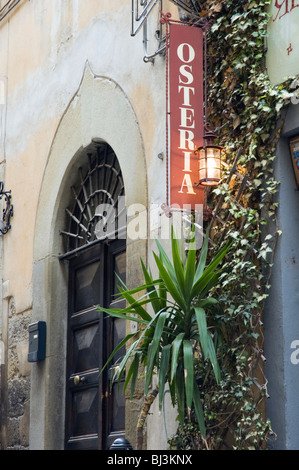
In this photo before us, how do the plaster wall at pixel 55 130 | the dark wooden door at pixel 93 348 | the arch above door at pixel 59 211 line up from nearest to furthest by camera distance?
the plaster wall at pixel 55 130
the dark wooden door at pixel 93 348
the arch above door at pixel 59 211

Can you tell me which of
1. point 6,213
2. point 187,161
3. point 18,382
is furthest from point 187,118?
point 6,213

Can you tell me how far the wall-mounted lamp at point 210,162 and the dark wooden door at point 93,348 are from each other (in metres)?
1.80

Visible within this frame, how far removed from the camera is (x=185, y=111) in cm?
642

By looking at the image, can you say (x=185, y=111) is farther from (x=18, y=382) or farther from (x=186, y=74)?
(x=18, y=382)

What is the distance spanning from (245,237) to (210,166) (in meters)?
0.59

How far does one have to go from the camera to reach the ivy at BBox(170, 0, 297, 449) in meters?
5.81

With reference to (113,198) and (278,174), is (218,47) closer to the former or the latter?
(278,174)

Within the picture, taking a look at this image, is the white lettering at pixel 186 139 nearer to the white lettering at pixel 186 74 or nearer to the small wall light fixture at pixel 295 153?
the white lettering at pixel 186 74

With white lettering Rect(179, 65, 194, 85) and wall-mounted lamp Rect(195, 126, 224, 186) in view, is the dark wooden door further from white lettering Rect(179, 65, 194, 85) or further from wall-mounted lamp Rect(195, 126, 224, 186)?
white lettering Rect(179, 65, 194, 85)

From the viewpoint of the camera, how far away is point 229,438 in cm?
598

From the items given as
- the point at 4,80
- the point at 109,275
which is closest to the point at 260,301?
the point at 109,275

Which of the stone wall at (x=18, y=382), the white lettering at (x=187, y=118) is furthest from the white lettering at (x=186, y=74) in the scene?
Answer: the stone wall at (x=18, y=382)

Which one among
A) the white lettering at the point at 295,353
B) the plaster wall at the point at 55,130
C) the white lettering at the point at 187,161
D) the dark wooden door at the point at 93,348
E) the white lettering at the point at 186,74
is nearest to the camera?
the white lettering at the point at 295,353

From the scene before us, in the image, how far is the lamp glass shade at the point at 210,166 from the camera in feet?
20.5
